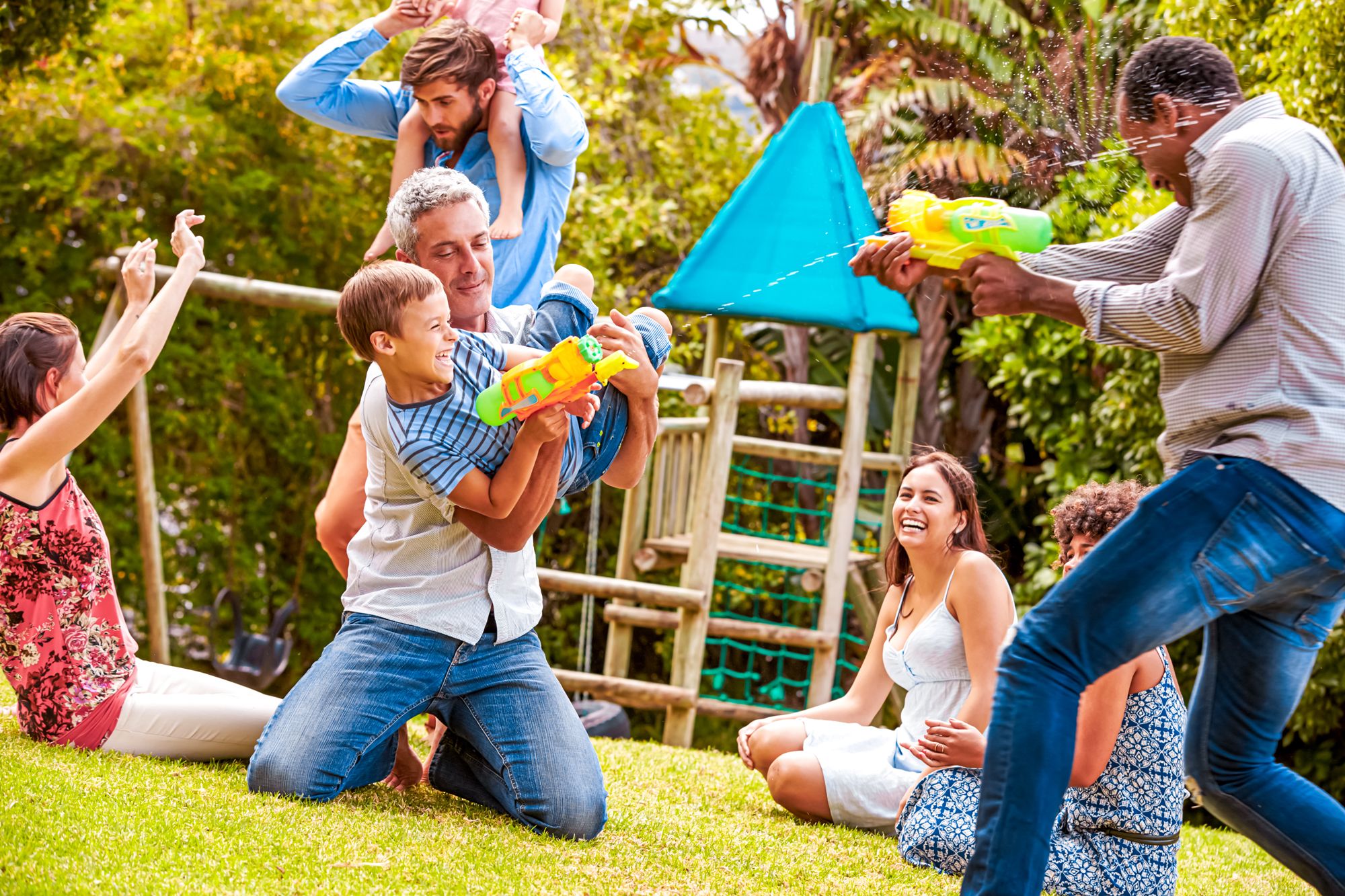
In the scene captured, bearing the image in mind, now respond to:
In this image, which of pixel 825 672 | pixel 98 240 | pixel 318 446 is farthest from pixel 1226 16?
pixel 98 240

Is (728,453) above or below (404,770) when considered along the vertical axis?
above

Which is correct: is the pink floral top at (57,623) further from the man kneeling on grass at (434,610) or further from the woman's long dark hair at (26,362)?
the man kneeling on grass at (434,610)

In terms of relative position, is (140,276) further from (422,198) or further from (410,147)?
(410,147)

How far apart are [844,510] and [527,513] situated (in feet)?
11.8

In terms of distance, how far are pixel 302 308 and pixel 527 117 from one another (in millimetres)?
2631

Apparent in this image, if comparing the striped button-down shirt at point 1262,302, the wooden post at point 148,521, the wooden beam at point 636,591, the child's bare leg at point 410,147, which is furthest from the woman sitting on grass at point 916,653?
the wooden post at point 148,521

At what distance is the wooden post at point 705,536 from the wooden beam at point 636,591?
3.2 inches

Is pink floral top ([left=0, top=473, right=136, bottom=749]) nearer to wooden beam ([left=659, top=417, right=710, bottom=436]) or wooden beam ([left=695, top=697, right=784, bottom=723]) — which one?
wooden beam ([left=659, top=417, right=710, bottom=436])

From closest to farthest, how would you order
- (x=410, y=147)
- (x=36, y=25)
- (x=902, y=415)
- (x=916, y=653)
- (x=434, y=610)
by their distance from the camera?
(x=434, y=610)
(x=916, y=653)
(x=410, y=147)
(x=36, y=25)
(x=902, y=415)

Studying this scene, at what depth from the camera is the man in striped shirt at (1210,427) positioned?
2016 mm

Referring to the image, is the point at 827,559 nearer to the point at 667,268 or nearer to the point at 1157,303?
the point at 667,268

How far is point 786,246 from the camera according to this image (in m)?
5.56

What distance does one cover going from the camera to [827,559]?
6.29 meters

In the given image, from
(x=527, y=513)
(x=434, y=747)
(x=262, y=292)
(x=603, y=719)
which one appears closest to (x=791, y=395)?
(x=603, y=719)
